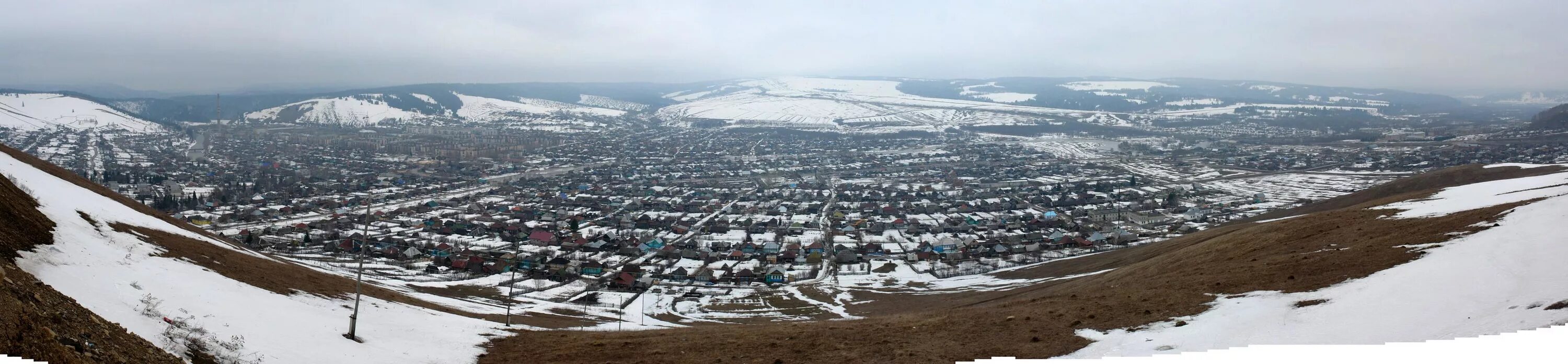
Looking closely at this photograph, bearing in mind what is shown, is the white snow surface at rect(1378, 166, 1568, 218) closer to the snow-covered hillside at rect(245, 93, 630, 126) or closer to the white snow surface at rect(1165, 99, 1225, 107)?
the snow-covered hillside at rect(245, 93, 630, 126)

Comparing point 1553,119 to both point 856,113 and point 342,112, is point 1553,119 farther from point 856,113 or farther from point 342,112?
point 342,112

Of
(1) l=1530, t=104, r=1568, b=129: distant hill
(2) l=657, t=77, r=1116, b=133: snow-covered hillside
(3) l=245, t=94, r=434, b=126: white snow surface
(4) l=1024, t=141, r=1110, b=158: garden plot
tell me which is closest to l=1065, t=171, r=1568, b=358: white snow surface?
(4) l=1024, t=141, r=1110, b=158: garden plot

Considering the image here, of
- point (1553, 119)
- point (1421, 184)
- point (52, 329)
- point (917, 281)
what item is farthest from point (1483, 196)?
point (1553, 119)

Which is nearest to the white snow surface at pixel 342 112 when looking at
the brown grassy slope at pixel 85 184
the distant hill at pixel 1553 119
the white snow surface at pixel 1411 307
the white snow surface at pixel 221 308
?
the brown grassy slope at pixel 85 184

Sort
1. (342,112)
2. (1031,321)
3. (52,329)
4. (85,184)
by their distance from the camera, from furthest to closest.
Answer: (342,112) → (85,184) → (1031,321) → (52,329)

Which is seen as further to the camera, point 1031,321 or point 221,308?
point 1031,321

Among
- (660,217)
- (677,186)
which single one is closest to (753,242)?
(660,217)
